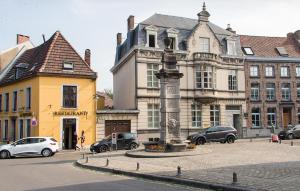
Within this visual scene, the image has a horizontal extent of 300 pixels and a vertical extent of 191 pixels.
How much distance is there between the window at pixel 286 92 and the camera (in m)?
43.8

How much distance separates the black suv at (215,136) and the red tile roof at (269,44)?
16201 millimetres

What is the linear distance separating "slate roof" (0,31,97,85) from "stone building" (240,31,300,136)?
18754 millimetres

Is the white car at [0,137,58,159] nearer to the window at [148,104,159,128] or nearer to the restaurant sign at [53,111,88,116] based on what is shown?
the restaurant sign at [53,111,88,116]

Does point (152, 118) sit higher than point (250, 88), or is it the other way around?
point (250, 88)

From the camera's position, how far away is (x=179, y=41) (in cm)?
3878

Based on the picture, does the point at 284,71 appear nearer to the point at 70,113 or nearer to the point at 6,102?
the point at 70,113

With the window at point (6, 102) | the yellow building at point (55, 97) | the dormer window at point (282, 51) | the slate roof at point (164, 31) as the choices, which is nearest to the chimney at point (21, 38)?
the window at point (6, 102)

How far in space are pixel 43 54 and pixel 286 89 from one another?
90.5 ft

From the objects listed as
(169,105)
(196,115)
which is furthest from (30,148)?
(196,115)

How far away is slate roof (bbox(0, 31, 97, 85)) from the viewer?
3241 centimetres

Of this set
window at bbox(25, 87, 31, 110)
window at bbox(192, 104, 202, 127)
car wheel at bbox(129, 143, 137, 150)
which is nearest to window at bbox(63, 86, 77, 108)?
window at bbox(25, 87, 31, 110)

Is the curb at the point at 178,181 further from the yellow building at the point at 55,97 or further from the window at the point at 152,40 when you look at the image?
the window at the point at 152,40

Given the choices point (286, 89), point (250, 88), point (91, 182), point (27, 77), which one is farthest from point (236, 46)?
point (91, 182)

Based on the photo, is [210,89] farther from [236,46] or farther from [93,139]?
[93,139]
